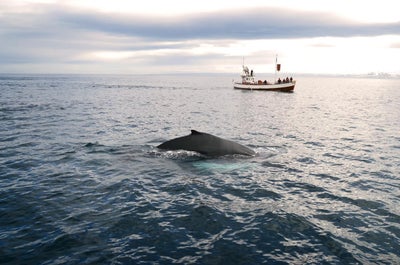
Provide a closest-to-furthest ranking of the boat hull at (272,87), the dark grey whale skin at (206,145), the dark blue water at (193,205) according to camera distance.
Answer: the dark blue water at (193,205), the dark grey whale skin at (206,145), the boat hull at (272,87)

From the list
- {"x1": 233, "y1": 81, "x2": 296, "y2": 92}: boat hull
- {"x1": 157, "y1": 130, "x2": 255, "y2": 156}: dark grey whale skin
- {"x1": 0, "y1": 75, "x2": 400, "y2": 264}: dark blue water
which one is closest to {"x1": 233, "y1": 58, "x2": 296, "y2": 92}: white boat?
{"x1": 233, "y1": 81, "x2": 296, "y2": 92}: boat hull

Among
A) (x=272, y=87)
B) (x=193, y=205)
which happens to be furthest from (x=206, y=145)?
(x=272, y=87)

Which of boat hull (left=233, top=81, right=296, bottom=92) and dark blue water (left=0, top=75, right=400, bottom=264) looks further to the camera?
boat hull (left=233, top=81, right=296, bottom=92)

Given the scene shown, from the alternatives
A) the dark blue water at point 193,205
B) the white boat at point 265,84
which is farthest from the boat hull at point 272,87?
the dark blue water at point 193,205

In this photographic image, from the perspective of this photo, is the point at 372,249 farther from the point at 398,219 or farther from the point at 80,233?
the point at 80,233

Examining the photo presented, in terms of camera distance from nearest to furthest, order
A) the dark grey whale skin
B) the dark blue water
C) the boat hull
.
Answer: the dark blue water, the dark grey whale skin, the boat hull

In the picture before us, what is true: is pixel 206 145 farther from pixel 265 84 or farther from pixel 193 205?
pixel 265 84

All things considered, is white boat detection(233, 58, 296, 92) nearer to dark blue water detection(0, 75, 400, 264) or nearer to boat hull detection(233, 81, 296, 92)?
boat hull detection(233, 81, 296, 92)

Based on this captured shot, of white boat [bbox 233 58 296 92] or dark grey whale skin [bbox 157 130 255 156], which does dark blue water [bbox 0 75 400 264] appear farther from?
white boat [bbox 233 58 296 92]

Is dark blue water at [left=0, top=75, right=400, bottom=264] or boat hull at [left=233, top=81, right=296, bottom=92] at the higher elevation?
boat hull at [left=233, top=81, right=296, bottom=92]

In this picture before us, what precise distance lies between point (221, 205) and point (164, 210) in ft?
6.85

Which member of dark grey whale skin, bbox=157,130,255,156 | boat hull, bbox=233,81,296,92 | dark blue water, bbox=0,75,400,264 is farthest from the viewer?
boat hull, bbox=233,81,296,92

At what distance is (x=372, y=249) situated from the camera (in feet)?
30.3

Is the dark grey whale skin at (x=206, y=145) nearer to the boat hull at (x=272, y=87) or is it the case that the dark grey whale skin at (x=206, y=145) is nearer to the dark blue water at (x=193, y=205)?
the dark blue water at (x=193, y=205)
